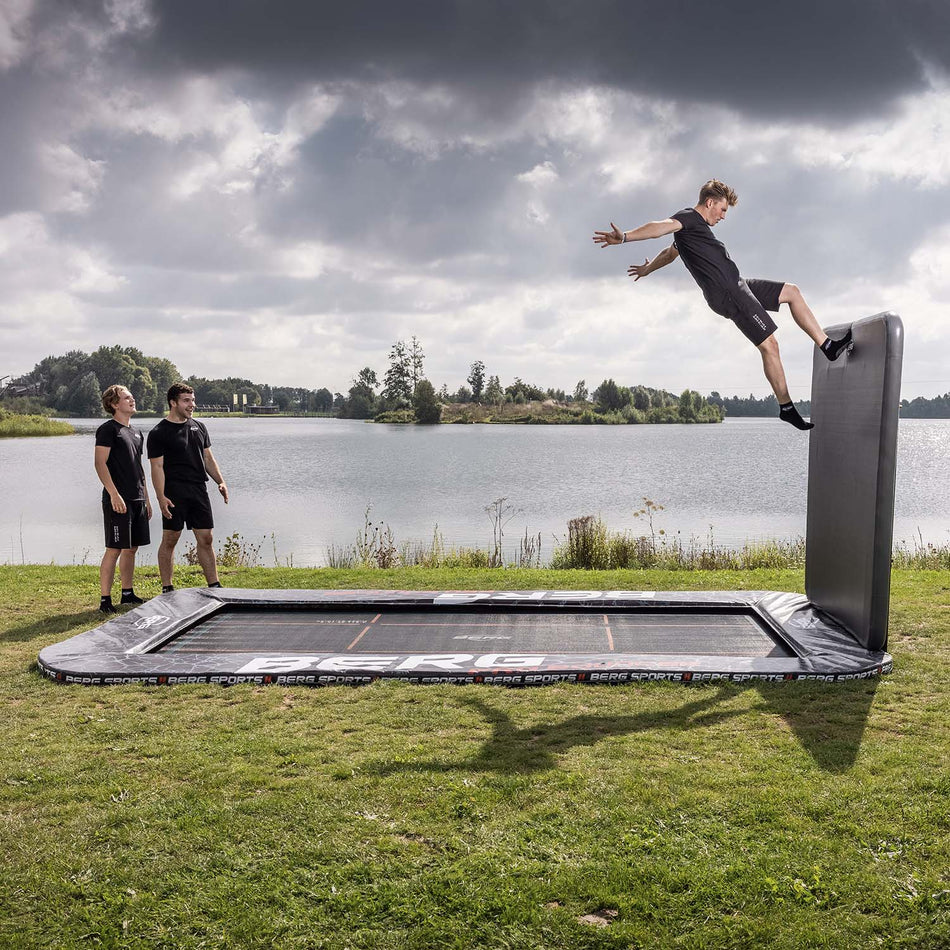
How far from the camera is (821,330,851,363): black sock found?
5802mm

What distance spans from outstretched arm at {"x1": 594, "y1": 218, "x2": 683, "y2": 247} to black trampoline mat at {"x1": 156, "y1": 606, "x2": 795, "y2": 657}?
285 centimetres

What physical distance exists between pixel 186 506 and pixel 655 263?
4.62 metres

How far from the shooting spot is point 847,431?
19.8ft

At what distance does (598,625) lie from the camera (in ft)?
21.9

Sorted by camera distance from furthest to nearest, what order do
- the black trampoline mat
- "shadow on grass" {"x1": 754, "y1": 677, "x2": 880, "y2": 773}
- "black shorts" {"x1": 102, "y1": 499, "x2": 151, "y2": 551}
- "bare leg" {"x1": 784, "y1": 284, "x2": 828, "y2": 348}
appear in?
"black shorts" {"x1": 102, "y1": 499, "x2": 151, "y2": 551}
the black trampoline mat
"bare leg" {"x1": 784, "y1": 284, "x2": 828, "y2": 348}
"shadow on grass" {"x1": 754, "y1": 677, "x2": 880, "y2": 773}

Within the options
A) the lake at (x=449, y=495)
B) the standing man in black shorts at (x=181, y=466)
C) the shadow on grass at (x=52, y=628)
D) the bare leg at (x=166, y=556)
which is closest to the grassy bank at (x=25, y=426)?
the lake at (x=449, y=495)

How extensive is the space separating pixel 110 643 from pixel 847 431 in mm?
5641

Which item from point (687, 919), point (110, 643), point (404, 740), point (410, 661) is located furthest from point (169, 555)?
point (687, 919)

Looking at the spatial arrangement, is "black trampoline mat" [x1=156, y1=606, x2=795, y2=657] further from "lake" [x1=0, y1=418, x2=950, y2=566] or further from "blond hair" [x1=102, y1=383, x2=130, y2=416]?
"lake" [x1=0, y1=418, x2=950, y2=566]

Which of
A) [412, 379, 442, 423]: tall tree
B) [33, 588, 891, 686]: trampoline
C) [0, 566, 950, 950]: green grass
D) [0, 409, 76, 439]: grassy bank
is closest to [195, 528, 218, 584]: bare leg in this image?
[33, 588, 891, 686]: trampoline

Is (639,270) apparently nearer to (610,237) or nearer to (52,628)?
(610,237)

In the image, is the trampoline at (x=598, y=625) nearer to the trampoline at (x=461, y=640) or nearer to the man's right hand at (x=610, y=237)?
the trampoline at (x=461, y=640)

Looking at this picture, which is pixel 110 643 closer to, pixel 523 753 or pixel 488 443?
pixel 523 753

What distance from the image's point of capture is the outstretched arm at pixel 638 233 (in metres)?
5.06
